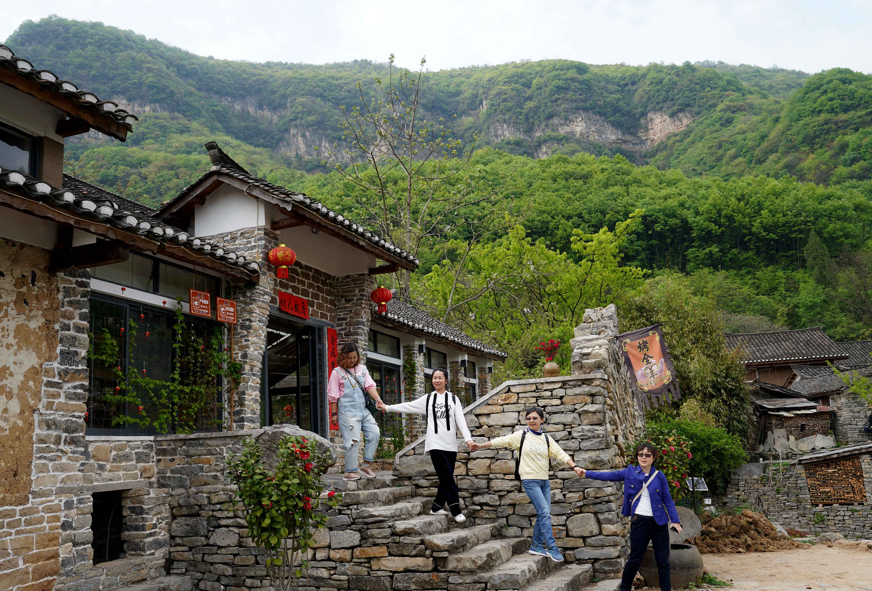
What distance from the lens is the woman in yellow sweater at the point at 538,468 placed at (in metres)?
7.02

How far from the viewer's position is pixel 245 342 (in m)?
8.90

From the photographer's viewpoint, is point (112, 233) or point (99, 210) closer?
point (99, 210)

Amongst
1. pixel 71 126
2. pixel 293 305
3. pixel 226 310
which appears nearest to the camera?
pixel 71 126

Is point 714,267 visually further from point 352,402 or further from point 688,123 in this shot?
point 352,402

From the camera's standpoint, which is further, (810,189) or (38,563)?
(810,189)

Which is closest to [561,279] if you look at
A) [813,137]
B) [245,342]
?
[245,342]

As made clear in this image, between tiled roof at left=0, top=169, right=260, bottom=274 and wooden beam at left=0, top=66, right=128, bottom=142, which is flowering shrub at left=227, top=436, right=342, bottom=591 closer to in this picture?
tiled roof at left=0, top=169, right=260, bottom=274

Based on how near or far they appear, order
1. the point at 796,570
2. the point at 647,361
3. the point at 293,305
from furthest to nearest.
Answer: the point at 647,361, the point at 796,570, the point at 293,305

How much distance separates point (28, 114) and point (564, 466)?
7.47 metres

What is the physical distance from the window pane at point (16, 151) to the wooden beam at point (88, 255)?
4.03 feet

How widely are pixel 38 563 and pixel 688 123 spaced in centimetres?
7225

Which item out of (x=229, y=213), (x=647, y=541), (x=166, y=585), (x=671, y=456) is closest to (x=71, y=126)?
(x=229, y=213)

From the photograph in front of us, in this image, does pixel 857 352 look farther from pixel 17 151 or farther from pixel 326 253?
pixel 17 151

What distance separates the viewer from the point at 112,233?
598 cm
